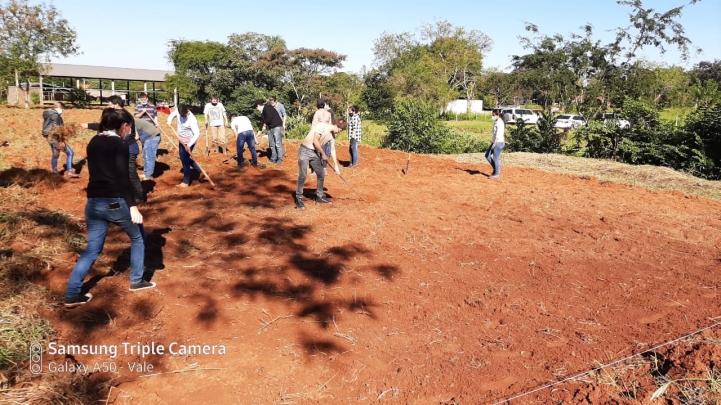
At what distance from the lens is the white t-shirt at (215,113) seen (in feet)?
36.8

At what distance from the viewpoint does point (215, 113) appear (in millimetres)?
→ 11320

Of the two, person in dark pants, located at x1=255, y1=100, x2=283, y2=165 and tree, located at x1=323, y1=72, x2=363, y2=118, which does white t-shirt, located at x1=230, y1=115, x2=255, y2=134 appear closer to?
person in dark pants, located at x1=255, y1=100, x2=283, y2=165

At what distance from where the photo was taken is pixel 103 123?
4.20 m

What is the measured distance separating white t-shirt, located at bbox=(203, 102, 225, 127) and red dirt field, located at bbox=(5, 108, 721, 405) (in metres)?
3.36

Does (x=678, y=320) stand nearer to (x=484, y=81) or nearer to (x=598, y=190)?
(x=598, y=190)

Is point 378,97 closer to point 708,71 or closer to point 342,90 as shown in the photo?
point 342,90

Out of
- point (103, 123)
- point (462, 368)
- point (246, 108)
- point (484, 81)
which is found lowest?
Result: point (462, 368)

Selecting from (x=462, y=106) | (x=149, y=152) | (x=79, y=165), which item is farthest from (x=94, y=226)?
(x=462, y=106)

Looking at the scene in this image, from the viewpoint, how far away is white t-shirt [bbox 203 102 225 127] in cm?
1121

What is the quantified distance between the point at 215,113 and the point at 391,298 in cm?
821

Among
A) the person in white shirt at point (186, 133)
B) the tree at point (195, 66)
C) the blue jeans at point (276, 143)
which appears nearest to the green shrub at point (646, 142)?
the blue jeans at point (276, 143)

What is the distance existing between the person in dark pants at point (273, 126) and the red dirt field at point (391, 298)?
102 inches

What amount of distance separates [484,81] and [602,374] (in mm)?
44246

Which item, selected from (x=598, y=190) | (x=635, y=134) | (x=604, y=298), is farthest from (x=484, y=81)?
(x=604, y=298)
